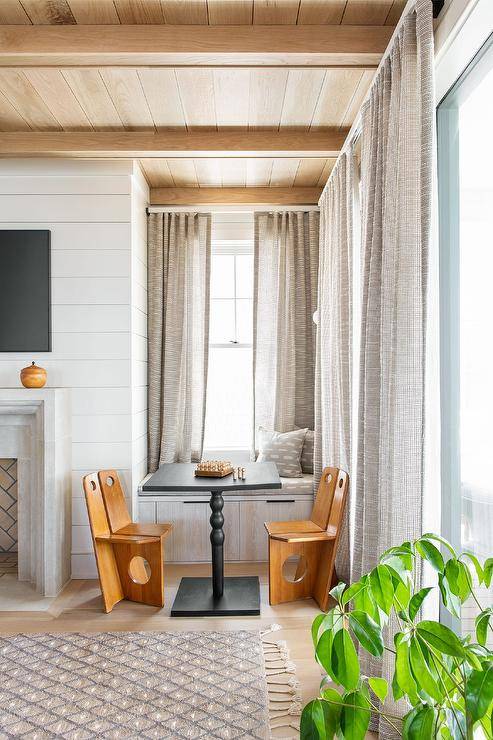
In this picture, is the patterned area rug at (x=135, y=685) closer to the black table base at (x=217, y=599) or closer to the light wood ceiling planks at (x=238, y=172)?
the black table base at (x=217, y=599)

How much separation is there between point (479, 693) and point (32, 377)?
3.19 meters

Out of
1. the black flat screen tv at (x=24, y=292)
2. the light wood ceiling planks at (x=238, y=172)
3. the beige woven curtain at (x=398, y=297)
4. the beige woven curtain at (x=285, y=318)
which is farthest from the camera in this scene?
the beige woven curtain at (x=285, y=318)

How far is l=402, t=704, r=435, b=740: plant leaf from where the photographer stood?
82cm

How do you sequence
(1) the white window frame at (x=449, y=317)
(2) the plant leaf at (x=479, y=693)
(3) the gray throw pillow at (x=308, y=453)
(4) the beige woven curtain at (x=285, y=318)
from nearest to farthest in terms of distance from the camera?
1. (2) the plant leaf at (x=479, y=693)
2. (1) the white window frame at (x=449, y=317)
3. (3) the gray throw pillow at (x=308, y=453)
4. (4) the beige woven curtain at (x=285, y=318)

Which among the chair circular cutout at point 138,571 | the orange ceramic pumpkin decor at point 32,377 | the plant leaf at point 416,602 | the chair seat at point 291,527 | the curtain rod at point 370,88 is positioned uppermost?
the curtain rod at point 370,88

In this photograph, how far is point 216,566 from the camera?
3.35 meters

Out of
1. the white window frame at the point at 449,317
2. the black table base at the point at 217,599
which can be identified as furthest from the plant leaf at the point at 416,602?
the black table base at the point at 217,599

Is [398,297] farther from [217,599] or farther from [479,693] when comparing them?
[217,599]

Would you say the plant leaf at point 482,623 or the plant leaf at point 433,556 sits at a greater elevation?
the plant leaf at point 433,556

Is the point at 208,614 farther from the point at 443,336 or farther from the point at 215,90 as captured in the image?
the point at 215,90

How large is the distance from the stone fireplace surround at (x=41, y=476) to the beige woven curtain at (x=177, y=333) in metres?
0.87

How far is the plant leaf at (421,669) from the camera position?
84 cm

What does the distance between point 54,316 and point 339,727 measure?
10.9ft

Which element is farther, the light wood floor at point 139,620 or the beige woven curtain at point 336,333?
the beige woven curtain at point 336,333
